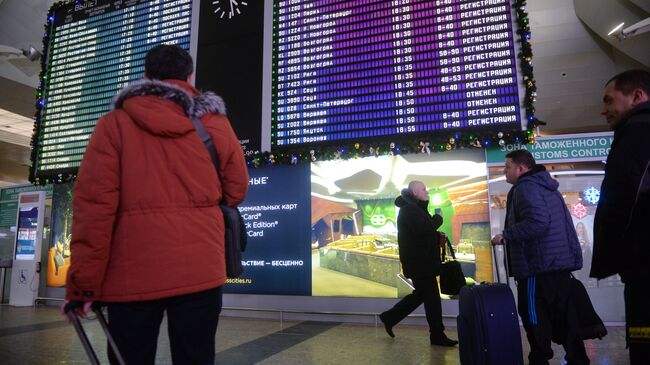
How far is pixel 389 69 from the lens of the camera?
541 centimetres

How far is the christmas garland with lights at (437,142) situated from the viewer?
482cm

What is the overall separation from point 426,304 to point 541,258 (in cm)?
155

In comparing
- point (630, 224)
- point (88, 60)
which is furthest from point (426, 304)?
point (88, 60)

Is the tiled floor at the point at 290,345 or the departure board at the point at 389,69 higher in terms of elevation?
the departure board at the point at 389,69

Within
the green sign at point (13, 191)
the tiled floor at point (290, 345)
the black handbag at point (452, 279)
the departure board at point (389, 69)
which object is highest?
the departure board at point (389, 69)

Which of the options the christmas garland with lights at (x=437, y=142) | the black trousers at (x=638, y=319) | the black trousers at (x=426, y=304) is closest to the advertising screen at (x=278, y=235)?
the christmas garland with lights at (x=437, y=142)

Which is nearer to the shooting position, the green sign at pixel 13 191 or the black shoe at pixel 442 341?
the black shoe at pixel 442 341

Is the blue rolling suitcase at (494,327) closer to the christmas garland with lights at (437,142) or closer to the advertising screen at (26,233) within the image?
the christmas garland with lights at (437,142)

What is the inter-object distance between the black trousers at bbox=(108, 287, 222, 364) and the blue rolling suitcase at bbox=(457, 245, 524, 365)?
190 cm

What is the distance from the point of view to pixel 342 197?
19.7ft

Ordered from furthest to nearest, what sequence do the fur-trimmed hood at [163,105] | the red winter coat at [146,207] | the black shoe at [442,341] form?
the black shoe at [442,341], the fur-trimmed hood at [163,105], the red winter coat at [146,207]

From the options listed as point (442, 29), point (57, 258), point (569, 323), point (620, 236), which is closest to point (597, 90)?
point (442, 29)

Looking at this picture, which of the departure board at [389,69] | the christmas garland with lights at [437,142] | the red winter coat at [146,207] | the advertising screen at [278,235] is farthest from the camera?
the advertising screen at [278,235]

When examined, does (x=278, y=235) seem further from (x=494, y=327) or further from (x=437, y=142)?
(x=494, y=327)
